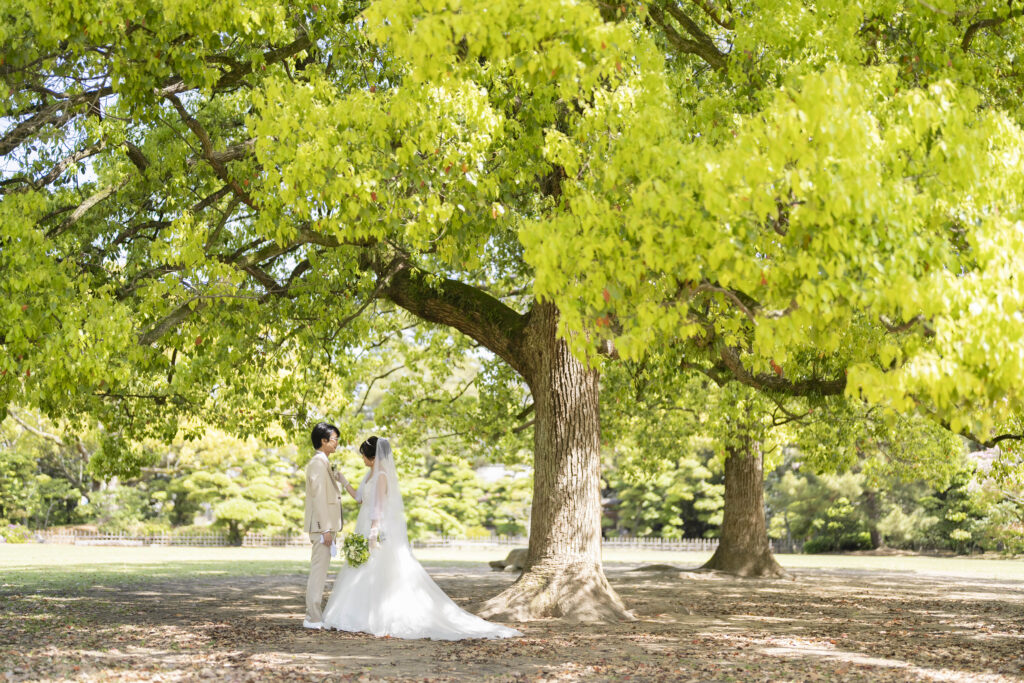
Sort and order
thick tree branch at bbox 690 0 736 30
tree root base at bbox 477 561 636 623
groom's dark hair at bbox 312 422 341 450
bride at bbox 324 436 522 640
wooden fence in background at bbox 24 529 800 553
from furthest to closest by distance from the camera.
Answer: wooden fence in background at bbox 24 529 800 553 < tree root base at bbox 477 561 636 623 < groom's dark hair at bbox 312 422 341 450 < bride at bbox 324 436 522 640 < thick tree branch at bbox 690 0 736 30

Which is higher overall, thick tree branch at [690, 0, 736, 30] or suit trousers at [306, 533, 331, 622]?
thick tree branch at [690, 0, 736, 30]

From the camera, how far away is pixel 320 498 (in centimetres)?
981

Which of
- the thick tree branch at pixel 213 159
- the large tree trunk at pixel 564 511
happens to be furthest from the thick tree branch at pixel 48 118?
the large tree trunk at pixel 564 511

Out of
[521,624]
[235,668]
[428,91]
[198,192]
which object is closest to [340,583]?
[521,624]

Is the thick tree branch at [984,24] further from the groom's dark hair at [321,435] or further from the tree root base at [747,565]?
the tree root base at [747,565]

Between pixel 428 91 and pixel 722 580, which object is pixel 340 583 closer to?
pixel 428 91

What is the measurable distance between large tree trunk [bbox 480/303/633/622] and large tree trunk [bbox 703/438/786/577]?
987 centimetres

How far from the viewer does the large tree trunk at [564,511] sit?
35.1 feet

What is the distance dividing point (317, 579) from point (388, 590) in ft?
2.52

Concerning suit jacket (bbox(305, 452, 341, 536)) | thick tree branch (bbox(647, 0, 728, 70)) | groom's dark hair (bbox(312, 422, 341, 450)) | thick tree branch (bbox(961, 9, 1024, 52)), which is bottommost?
suit jacket (bbox(305, 452, 341, 536))

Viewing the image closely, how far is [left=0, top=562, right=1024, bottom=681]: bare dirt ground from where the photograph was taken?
7.23m

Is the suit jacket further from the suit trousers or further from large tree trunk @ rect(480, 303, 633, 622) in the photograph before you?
large tree trunk @ rect(480, 303, 633, 622)

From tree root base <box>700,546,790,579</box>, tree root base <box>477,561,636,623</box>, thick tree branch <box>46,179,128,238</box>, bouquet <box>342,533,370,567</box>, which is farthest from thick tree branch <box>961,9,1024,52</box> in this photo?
tree root base <box>700,546,790,579</box>

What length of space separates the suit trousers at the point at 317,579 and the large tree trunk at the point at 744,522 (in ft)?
40.4
